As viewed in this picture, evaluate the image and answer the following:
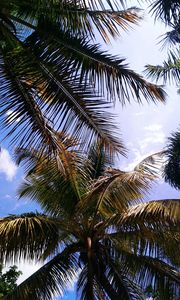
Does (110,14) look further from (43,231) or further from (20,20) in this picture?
(43,231)

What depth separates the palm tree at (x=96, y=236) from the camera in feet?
30.0

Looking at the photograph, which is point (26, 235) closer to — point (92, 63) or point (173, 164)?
point (92, 63)

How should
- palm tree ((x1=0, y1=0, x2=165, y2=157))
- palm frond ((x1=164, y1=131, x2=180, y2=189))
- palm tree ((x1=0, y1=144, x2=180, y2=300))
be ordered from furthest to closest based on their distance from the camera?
palm frond ((x1=164, y1=131, x2=180, y2=189)) → palm tree ((x1=0, y1=144, x2=180, y2=300)) → palm tree ((x1=0, y1=0, x2=165, y2=157))

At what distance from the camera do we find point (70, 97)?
711 centimetres

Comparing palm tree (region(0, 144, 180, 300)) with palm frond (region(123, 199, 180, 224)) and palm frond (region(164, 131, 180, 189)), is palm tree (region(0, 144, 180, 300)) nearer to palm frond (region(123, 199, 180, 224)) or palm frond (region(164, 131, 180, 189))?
palm frond (region(123, 199, 180, 224))

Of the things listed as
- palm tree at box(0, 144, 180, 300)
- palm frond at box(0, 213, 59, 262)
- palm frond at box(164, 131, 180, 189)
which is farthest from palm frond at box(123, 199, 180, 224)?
palm frond at box(164, 131, 180, 189)

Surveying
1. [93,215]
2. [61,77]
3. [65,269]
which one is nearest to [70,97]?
[61,77]

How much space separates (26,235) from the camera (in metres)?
9.24

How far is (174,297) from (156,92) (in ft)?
16.9

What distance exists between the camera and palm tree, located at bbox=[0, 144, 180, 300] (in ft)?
30.0

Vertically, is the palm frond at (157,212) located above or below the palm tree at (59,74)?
below

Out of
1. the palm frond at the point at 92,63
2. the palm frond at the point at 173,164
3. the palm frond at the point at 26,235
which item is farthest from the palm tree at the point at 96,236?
the palm frond at the point at 173,164

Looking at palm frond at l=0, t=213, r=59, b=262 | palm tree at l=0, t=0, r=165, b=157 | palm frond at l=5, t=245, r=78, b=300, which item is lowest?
palm frond at l=5, t=245, r=78, b=300

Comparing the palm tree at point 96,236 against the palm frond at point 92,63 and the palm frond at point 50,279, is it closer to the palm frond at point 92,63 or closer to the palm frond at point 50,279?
the palm frond at point 50,279
